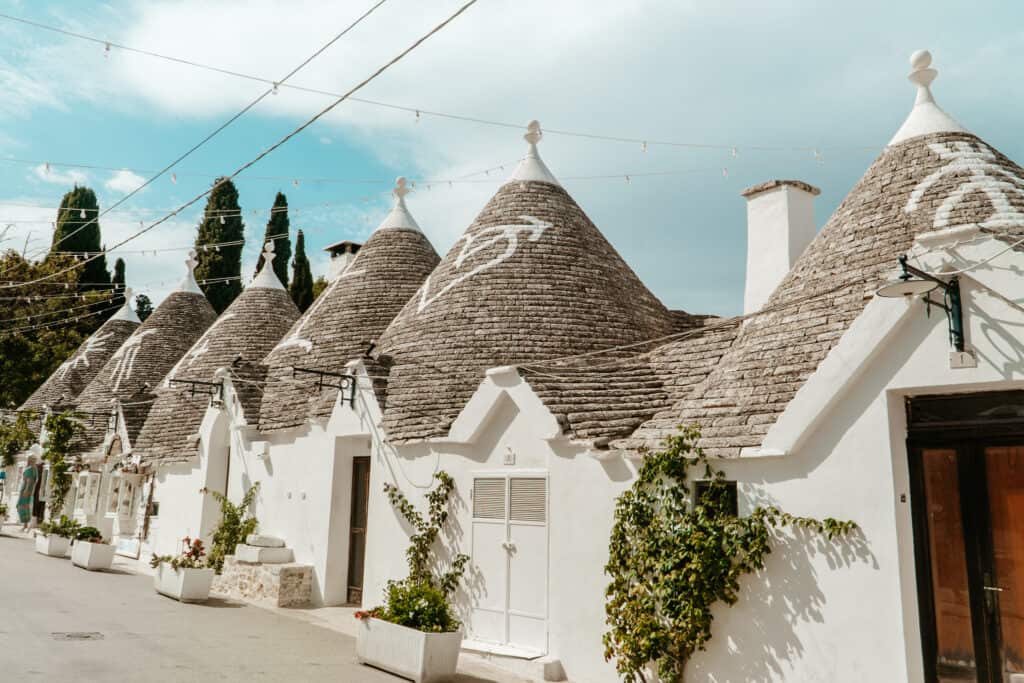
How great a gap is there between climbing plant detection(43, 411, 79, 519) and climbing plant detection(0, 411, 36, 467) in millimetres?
2154

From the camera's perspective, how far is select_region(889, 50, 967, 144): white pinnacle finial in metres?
9.59

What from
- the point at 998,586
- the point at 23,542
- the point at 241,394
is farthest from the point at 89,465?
the point at 998,586

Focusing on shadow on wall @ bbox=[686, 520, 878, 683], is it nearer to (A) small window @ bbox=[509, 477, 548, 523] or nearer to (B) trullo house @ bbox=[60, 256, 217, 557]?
(A) small window @ bbox=[509, 477, 548, 523]

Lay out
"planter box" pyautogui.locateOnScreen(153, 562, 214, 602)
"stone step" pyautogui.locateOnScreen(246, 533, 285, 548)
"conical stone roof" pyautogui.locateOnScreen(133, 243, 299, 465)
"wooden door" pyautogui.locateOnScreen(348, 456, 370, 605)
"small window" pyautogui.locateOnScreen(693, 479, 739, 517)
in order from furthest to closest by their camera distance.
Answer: "conical stone roof" pyautogui.locateOnScreen(133, 243, 299, 465)
"stone step" pyautogui.locateOnScreen(246, 533, 285, 548)
"wooden door" pyautogui.locateOnScreen(348, 456, 370, 605)
"planter box" pyautogui.locateOnScreen(153, 562, 214, 602)
"small window" pyautogui.locateOnScreen(693, 479, 739, 517)

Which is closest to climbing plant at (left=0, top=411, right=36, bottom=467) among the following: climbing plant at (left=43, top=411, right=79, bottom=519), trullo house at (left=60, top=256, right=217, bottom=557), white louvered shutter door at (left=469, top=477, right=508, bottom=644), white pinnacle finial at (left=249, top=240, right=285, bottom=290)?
trullo house at (left=60, top=256, right=217, bottom=557)

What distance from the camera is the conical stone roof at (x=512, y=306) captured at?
12367 mm

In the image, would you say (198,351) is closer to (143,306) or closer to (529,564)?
(529,564)

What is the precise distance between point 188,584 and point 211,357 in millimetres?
8573

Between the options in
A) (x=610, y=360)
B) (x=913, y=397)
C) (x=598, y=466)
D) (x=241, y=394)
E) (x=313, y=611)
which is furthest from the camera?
(x=241, y=394)

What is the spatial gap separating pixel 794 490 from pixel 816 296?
90.9 inches

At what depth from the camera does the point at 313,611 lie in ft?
43.7

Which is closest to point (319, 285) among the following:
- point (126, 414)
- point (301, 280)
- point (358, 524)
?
point (301, 280)

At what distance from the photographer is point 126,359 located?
86.7 ft

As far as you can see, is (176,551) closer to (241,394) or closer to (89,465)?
(241,394)
